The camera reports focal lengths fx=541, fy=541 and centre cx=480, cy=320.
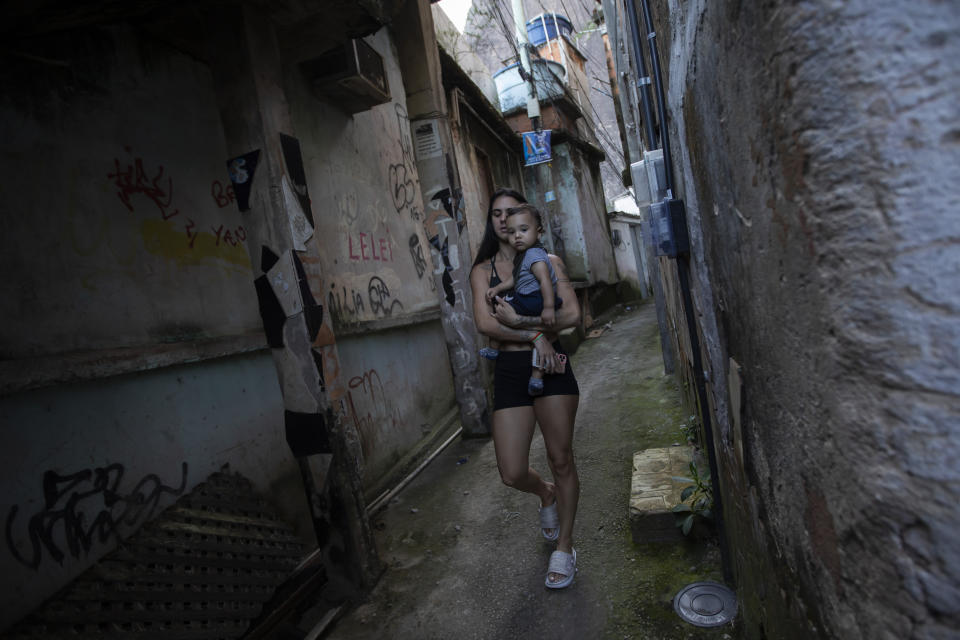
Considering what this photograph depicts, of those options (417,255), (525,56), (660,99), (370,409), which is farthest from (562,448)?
(525,56)

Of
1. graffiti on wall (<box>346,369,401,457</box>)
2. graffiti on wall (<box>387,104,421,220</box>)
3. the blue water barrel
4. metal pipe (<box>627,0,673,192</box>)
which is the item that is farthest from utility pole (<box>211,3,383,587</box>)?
the blue water barrel

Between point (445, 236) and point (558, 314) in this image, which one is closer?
point (558, 314)

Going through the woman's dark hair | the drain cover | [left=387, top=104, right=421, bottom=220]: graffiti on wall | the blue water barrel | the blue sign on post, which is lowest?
the drain cover

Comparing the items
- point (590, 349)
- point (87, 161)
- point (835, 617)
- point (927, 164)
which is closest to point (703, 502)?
point (835, 617)

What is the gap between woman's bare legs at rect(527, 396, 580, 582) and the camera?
2717 millimetres

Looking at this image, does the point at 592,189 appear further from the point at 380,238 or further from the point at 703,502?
the point at 703,502

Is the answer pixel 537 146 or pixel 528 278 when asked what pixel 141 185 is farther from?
Result: pixel 537 146

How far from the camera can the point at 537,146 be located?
10.9 m

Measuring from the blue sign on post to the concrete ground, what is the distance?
7.11m

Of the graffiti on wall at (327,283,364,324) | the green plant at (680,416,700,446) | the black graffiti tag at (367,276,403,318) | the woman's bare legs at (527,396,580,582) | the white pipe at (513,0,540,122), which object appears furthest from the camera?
the white pipe at (513,0,540,122)

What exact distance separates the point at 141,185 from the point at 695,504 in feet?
11.3

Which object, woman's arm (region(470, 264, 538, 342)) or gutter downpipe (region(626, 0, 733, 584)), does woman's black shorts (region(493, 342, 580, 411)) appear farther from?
gutter downpipe (region(626, 0, 733, 584))

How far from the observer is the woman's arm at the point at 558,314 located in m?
2.77

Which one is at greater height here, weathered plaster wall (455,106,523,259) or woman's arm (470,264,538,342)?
weathered plaster wall (455,106,523,259)
